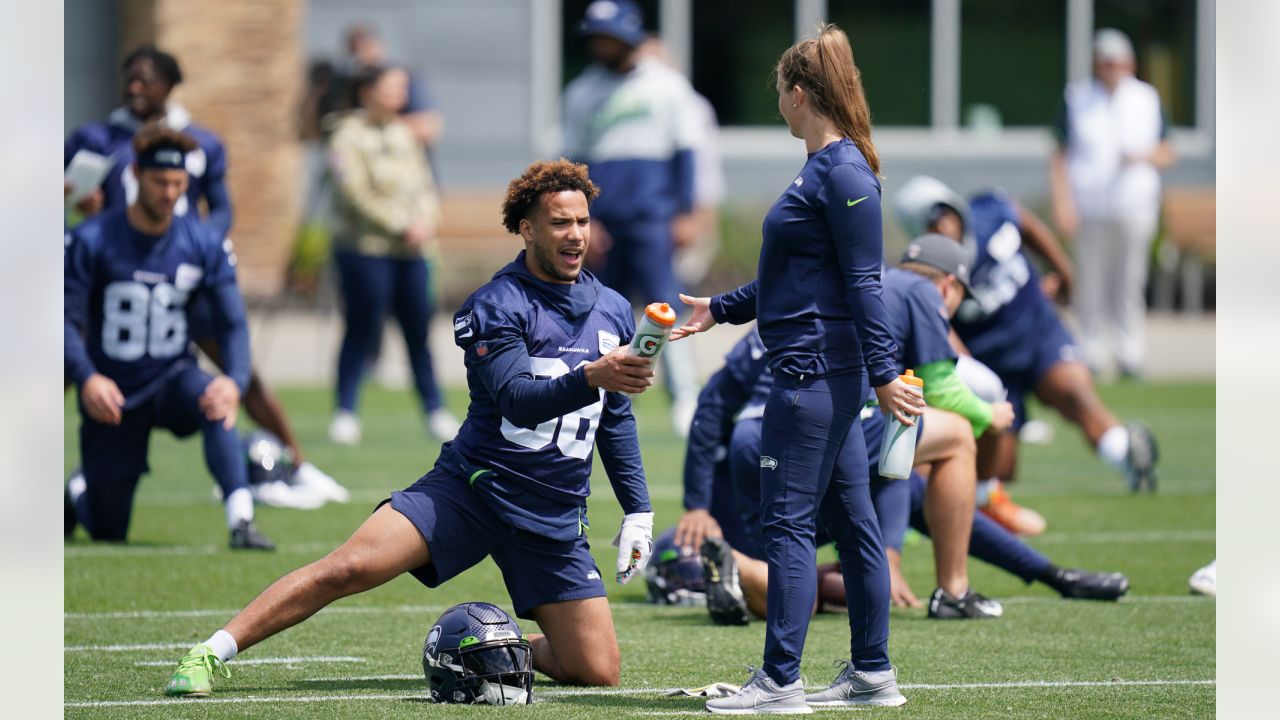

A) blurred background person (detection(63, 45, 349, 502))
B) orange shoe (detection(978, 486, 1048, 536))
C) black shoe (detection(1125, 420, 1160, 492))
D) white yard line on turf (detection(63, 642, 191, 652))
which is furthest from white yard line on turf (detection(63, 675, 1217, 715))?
black shoe (detection(1125, 420, 1160, 492))

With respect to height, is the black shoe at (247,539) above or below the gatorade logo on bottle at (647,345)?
below

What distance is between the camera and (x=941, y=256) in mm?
6848

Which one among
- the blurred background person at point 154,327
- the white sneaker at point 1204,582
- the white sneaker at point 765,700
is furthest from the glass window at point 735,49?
the white sneaker at point 765,700

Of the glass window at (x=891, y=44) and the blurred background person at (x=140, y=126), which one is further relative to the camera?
the glass window at (x=891, y=44)

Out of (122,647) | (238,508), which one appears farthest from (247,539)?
(122,647)

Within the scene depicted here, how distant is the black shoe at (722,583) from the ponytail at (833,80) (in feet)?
6.19

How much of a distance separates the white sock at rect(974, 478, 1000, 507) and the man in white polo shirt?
27.6 feet

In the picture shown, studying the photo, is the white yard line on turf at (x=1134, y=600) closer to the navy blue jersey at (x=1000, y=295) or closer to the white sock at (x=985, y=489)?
the white sock at (x=985, y=489)

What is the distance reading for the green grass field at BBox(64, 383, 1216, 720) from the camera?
5332 millimetres

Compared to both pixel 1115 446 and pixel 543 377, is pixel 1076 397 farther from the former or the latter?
pixel 543 377

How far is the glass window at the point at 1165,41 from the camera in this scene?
25.1 m
